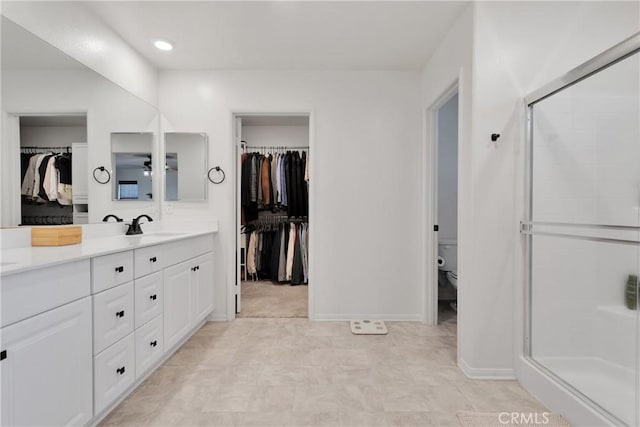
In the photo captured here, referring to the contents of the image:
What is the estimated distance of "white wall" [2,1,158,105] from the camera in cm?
164

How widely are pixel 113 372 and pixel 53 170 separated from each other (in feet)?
3.95

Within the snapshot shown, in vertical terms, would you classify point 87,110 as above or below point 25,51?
below

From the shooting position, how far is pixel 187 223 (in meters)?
2.86

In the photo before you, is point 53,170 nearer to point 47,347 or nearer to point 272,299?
point 47,347

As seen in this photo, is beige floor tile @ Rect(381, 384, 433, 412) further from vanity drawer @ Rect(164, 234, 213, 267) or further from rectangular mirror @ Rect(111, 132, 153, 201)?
rectangular mirror @ Rect(111, 132, 153, 201)

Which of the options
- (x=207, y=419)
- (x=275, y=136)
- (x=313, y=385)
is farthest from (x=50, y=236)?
(x=275, y=136)

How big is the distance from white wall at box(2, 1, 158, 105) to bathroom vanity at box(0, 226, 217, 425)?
1.26m

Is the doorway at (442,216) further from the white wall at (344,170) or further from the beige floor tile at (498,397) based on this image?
the beige floor tile at (498,397)

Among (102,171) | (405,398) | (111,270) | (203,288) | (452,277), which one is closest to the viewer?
(111,270)

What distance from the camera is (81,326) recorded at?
4.30 feet

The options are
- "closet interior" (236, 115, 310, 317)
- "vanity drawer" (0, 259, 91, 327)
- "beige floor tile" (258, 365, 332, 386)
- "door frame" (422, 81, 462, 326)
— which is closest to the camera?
"vanity drawer" (0, 259, 91, 327)

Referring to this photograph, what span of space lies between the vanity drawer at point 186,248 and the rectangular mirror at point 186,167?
468 mm

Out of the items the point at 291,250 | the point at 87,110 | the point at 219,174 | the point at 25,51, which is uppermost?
the point at 25,51

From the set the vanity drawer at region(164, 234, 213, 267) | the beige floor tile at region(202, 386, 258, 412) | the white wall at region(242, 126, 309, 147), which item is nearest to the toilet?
the beige floor tile at region(202, 386, 258, 412)
